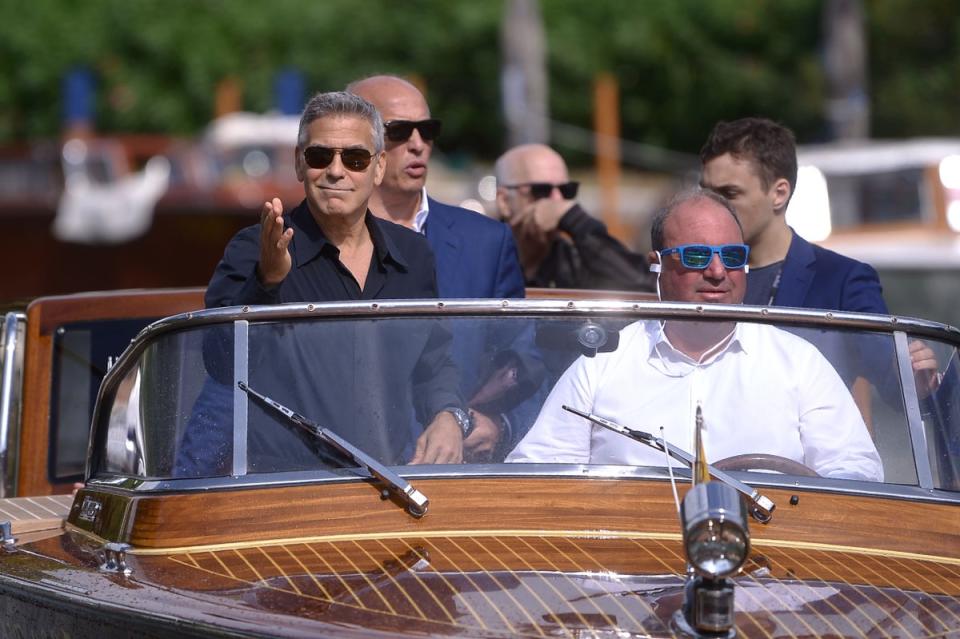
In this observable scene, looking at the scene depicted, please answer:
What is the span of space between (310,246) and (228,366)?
554 mm

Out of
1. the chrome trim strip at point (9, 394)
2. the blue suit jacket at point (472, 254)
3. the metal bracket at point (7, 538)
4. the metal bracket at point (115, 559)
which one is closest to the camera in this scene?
the metal bracket at point (115, 559)

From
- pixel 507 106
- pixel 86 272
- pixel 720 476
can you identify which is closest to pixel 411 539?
pixel 720 476

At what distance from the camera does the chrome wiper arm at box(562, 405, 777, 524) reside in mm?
3350

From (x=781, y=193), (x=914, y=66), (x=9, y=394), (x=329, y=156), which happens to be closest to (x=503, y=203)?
(x=781, y=193)

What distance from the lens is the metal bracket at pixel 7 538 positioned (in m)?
3.68

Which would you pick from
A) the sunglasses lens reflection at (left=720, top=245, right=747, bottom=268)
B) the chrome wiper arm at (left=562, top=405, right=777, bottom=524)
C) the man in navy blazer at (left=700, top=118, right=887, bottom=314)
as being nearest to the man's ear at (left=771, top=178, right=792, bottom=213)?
the man in navy blazer at (left=700, top=118, right=887, bottom=314)

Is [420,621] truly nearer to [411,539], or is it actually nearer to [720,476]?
[411,539]

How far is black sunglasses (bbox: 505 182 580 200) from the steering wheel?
272cm

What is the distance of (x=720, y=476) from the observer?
11.0 ft

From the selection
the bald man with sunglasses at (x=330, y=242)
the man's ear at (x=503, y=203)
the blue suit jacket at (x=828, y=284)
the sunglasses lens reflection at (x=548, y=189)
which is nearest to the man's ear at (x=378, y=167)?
the bald man with sunglasses at (x=330, y=242)

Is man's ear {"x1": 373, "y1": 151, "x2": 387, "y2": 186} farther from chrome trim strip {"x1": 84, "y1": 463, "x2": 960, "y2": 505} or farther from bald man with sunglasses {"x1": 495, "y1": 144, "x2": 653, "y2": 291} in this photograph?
bald man with sunglasses {"x1": 495, "y1": 144, "x2": 653, "y2": 291}

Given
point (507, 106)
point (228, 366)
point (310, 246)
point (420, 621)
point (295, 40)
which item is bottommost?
point (420, 621)

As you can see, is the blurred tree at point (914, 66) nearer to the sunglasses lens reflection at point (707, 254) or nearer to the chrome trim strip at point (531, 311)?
the sunglasses lens reflection at point (707, 254)

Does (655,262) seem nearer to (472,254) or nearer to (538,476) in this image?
(538,476)
